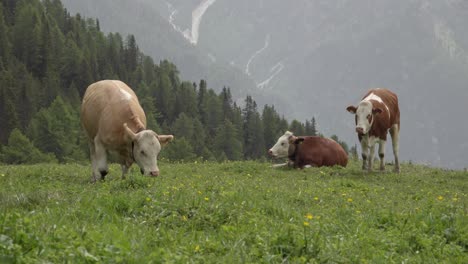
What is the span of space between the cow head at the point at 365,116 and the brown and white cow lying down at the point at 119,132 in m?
9.20

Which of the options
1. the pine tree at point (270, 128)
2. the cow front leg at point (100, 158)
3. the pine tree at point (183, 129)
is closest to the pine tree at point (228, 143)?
the pine tree at point (183, 129)

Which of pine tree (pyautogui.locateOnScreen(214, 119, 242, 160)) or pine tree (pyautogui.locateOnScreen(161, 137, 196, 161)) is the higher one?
pine tree (pyautogui.locateOnScreen(214, 119, 242, 160))

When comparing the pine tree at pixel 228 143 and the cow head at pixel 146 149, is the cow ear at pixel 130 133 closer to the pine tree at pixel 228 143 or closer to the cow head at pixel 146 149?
the cow head at pixel 146 149

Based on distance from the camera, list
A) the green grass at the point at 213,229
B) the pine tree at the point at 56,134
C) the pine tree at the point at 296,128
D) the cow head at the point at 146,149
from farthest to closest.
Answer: the pine tree at the point at 296,128 → the pine tree at the point at 56,134 → the cow head at the point at 146,149 → the green grass at the point at 213,229

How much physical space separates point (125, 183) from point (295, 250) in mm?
5419

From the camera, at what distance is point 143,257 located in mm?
5180

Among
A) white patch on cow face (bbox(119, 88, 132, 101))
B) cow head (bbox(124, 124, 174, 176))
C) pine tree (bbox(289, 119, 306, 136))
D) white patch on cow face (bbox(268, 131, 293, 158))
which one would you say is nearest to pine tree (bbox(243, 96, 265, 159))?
pine tree (bbox(289, 119, 306, 136))

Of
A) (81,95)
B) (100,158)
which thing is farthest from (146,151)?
(81,95)

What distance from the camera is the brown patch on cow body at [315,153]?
80.4 feet

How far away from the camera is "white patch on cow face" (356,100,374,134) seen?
20984mm

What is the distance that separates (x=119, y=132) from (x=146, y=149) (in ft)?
3.76

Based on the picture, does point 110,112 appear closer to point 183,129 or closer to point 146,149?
point 146,149

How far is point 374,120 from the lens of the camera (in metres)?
21.8

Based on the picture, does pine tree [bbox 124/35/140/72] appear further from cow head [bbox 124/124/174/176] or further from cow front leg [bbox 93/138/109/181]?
cow head [bbox 124/124/174/176]
